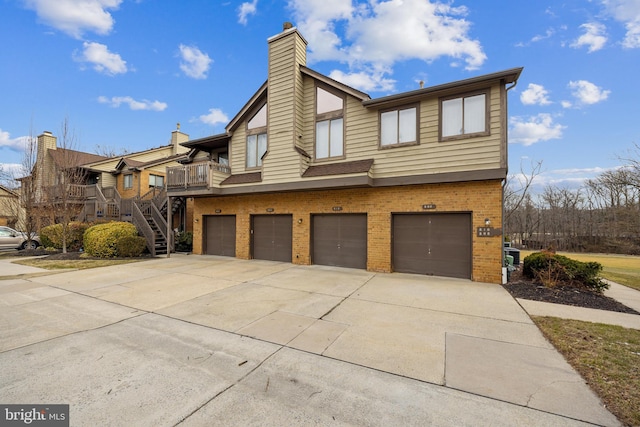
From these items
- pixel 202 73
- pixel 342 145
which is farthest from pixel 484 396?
pixel 202 73

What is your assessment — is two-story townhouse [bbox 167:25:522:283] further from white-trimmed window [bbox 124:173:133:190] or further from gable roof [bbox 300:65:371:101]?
white-trimmed window [bbox 124:173:133:190]

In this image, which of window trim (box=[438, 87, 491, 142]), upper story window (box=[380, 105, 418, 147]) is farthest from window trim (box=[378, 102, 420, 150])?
window trim (box=[438, 87, 491, 142])

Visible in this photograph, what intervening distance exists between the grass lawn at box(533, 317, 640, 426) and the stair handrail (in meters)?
16.0

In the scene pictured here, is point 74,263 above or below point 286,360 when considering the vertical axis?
below

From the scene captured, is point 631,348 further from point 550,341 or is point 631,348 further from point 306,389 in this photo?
point 306,389

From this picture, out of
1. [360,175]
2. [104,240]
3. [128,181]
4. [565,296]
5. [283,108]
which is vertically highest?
[283,108]

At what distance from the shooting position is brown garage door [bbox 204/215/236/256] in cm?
1381

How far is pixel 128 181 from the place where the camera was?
22.4 m

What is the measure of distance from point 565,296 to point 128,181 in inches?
1099

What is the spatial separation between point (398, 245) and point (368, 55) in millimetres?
10276

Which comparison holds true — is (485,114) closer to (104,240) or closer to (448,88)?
(448,88)

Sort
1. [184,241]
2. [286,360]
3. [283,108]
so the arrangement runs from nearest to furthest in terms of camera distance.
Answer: [286,360] < [283,108] < [184,241]

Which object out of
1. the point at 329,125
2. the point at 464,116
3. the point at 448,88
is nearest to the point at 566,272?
the point at 464,116

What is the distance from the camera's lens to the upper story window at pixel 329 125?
10773mm
